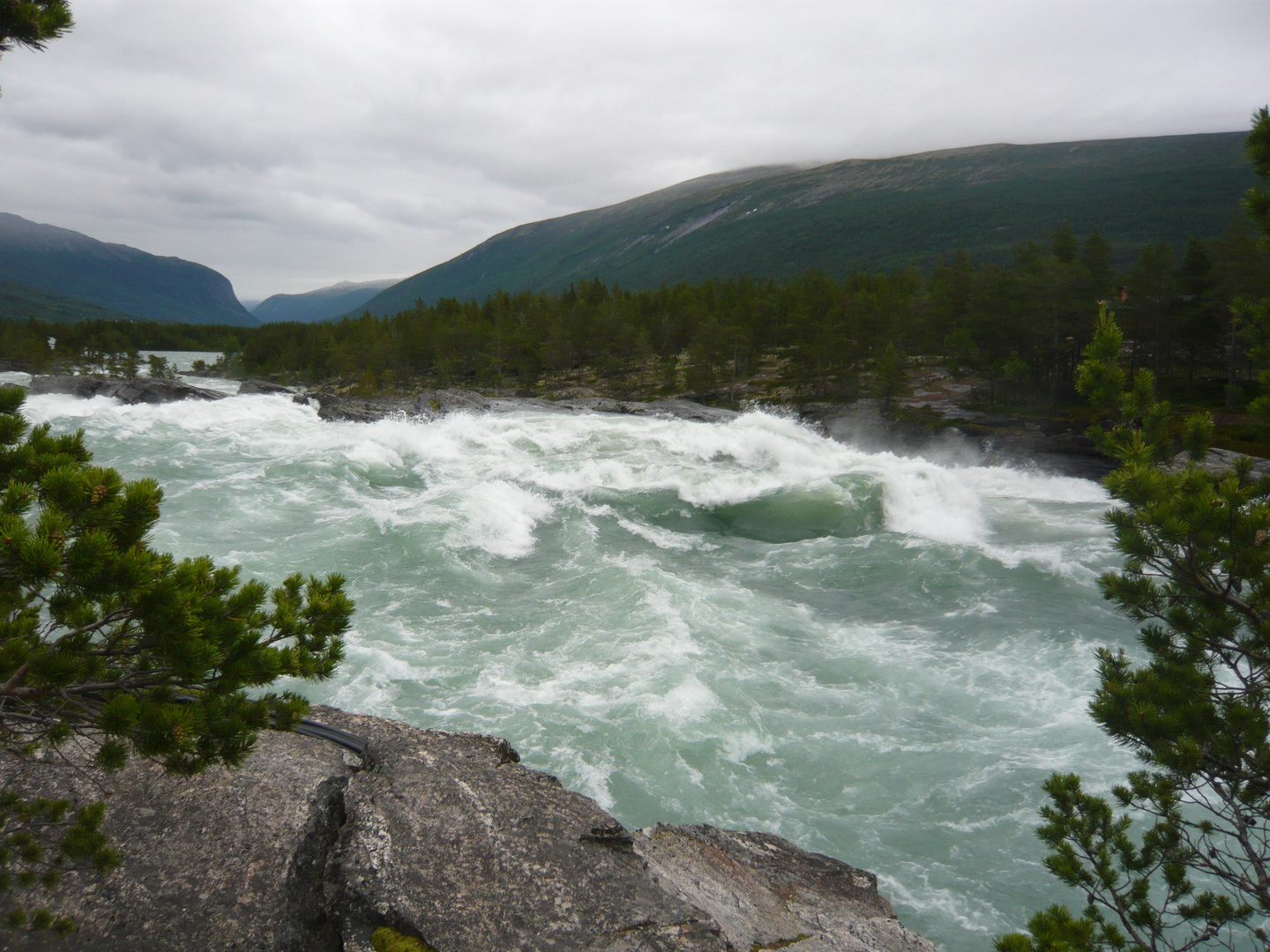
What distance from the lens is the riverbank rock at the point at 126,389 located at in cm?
5050

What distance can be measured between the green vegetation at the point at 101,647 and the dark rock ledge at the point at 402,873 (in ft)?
2.06

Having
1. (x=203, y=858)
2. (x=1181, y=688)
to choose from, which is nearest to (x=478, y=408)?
(x=203, y=858)

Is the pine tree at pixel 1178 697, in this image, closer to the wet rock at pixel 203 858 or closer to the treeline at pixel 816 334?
the wet rock at pixel 203 858

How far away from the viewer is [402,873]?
479cm

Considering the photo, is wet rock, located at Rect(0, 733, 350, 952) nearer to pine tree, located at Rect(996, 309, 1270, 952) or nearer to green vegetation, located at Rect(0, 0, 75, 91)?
green vegetation, located at Rect(0, 0, 75, 91)

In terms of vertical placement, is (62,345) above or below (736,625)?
above

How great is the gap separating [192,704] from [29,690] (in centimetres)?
75

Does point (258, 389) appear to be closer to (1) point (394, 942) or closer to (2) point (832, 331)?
(2) point (832, 331)

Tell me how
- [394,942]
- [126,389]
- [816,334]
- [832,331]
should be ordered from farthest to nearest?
[816,334], [832,331], [126,389], [394,942]

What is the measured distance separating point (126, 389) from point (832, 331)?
56671mm

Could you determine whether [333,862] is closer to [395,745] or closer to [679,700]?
[395,745]

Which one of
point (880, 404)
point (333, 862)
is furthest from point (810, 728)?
point (880, 404)

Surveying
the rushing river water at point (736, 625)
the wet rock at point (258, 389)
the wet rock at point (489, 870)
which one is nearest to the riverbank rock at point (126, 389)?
the wet rock at point (258, 389)

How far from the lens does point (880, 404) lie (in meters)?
47.3
